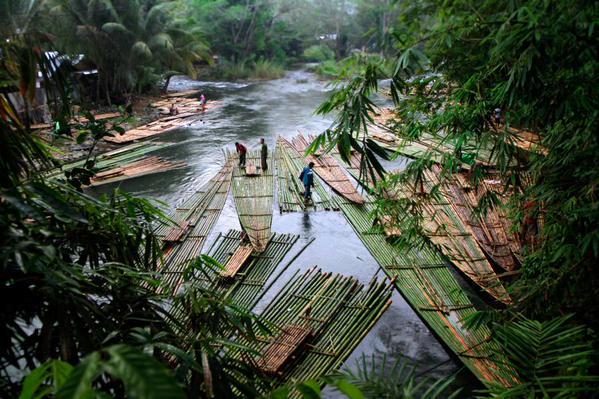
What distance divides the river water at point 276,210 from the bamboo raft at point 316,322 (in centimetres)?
33

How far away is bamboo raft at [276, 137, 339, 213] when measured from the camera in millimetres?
7578

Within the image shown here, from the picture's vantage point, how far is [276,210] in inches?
298

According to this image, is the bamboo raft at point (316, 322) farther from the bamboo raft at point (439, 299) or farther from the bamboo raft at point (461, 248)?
the bamboo raft at point (461, 248)

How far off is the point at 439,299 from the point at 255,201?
372 centimetres

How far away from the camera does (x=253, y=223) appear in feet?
21.5

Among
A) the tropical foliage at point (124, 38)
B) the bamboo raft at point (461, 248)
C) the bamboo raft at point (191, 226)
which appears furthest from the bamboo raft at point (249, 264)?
the tropical foliage at point (124, 38)

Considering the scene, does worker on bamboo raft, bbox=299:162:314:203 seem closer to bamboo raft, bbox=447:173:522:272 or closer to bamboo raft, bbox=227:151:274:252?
bamboo raft, bbox=227:151:274:252

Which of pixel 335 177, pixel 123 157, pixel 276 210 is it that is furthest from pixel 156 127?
pixel 276 210

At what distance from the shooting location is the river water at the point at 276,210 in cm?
443

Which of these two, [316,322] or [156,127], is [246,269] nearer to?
[316,322]

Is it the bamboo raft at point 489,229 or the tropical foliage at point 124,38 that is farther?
the tropical foliage at point 124,38

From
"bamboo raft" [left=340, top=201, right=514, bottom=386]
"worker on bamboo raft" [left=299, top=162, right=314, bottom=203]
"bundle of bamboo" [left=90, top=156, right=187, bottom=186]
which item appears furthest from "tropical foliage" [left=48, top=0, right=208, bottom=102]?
"bamboo raft" [left=340, top=201, right=514, bottom=386]

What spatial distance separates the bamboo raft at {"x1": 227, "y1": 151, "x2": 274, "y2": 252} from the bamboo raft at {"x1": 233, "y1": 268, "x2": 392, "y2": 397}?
1.13 meters

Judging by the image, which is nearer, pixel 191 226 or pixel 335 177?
pixel 191 226
